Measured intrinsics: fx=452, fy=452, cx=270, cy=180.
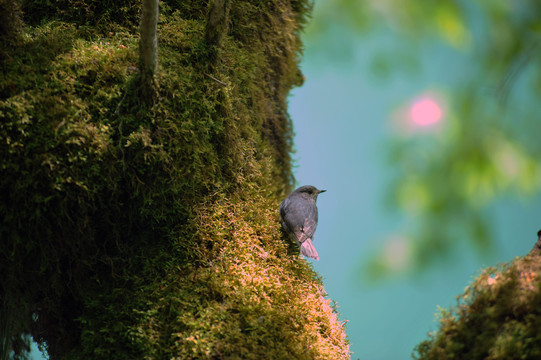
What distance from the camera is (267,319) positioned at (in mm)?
2301

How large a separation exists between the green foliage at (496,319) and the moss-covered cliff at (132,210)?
64 centimetres

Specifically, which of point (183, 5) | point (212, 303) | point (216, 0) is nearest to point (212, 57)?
point (216, 0)

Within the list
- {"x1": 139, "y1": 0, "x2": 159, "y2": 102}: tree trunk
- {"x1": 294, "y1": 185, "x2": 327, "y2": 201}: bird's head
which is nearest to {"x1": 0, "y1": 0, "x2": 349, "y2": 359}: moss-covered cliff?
{"x1": 139, "y1": 0, "x2": 159, "y2": 102}: tree trunk

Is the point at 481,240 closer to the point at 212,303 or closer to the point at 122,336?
the point at 212,303

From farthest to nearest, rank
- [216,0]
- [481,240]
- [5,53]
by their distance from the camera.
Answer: [216,0], [5,53], [481,240]

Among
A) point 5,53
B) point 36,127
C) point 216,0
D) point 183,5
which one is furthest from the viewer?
point 183,5

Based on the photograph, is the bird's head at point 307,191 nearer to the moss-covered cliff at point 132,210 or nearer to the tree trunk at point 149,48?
the moss-covered cliff at point 132,210

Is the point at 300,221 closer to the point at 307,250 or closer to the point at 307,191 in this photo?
the point at 307,250

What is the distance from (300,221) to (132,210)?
3.40 feet

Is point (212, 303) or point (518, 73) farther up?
point (518, 73)

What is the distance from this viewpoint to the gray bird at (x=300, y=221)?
2854 millimetres

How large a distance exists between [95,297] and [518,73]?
7.50 ft

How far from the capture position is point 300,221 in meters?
2.88

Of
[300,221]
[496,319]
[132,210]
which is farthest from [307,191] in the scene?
[496,319]
